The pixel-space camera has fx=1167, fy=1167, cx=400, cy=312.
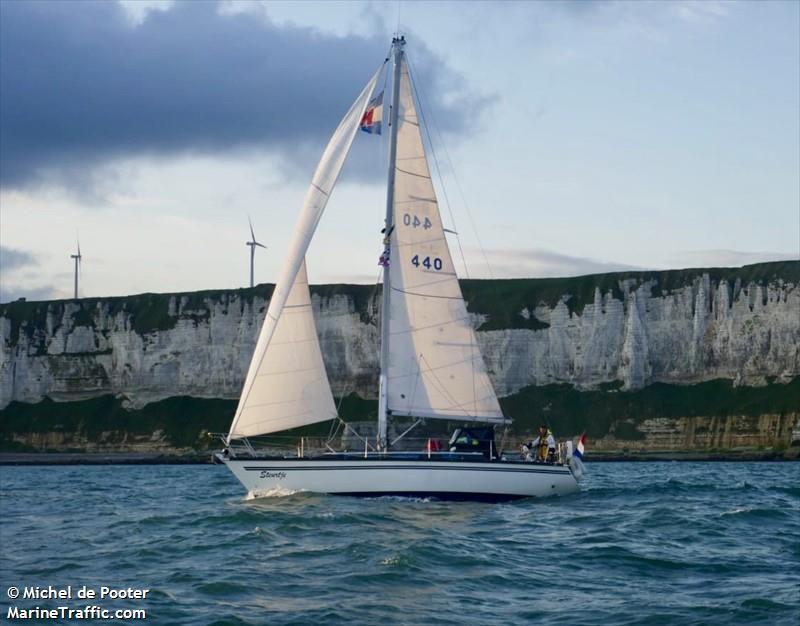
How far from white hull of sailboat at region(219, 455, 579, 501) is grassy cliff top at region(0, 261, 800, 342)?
70666mm

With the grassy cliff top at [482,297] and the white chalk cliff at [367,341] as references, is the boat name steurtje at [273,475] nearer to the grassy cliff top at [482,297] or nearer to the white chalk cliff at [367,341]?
the grassy cliff top at [482,297]

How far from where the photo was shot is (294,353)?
3619 centimetres

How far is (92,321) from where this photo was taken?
124625 mm

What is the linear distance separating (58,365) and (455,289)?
93.7 m

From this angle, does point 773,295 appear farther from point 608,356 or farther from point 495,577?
point 495,577

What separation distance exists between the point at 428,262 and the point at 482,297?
79.7 meters

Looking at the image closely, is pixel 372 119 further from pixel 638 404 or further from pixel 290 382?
pixel 638 404

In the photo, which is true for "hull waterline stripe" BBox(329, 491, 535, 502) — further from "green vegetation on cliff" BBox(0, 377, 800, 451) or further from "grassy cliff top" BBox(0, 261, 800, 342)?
"grassy cliff top" BBox(0, 261, 800, 342)

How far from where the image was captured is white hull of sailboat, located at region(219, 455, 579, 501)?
35562mm

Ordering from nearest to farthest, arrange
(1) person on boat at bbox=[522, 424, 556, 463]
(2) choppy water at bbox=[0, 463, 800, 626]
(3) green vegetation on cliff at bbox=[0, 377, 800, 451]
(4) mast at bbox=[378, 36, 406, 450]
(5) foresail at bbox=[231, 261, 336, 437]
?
(2) choppy water at bbox=[0, 463, 800, 626] → (5) foresail at bbox=[231, 261, 336, 437] → (4) mast at bbox=[378, 36, 406, 450] → (1) person on boat at bbox=[522, 424, 556, 463] → (3) green vegetation on cliff at bbox=[0, 377, 800, 451]

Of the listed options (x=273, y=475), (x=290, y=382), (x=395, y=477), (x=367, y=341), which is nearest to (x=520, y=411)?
(x=367, y=341)

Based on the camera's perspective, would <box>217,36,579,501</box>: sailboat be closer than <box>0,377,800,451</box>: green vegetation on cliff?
Yes

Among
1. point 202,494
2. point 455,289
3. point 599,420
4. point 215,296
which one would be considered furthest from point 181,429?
point 455,289

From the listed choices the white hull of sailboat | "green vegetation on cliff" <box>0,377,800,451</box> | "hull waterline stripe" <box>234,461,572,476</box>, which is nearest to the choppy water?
the white hull of sailboat
